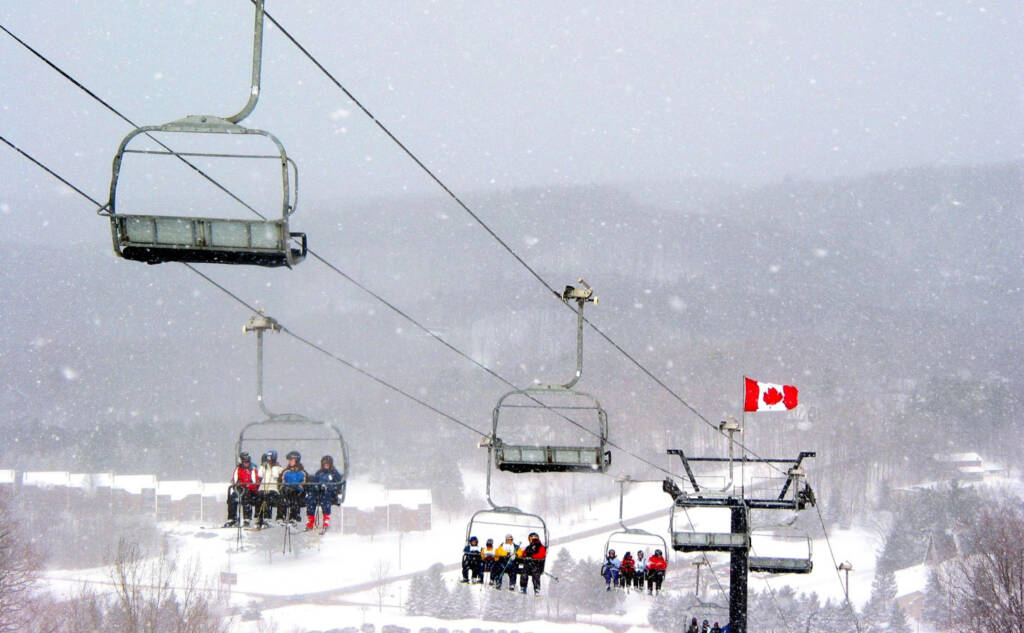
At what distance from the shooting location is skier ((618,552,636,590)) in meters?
19.1

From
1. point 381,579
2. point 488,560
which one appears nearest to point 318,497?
point 488,560

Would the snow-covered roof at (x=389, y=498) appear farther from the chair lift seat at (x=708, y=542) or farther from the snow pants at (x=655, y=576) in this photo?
the chair lift seat at (x=708, y=542)

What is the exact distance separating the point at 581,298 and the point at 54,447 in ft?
457

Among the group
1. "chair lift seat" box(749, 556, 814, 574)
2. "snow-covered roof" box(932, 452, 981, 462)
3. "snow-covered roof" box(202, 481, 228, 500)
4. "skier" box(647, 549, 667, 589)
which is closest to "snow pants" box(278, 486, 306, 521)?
"skier" box(647, 549, 667, 589)

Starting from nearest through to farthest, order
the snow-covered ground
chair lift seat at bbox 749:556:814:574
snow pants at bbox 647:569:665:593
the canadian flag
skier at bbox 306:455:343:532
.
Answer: skier at bbox 306:455:343:532, snow pants at bbox 647:569:665:593, chair lift seat at bbox 749:556:814:574, the canadian flag, the snow-covered ground

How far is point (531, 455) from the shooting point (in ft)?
46.8

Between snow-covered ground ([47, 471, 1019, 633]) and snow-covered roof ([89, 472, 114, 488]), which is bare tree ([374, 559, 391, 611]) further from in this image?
snow-covered roof ([89, 472, 114, 488])

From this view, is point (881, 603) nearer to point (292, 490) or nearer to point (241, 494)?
point (292, 490)

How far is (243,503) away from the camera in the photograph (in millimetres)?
15039

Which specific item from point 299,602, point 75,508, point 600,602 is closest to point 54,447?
point 75,508

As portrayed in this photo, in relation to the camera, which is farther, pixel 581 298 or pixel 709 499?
pixel 709 499

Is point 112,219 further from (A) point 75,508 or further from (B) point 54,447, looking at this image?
(B) point 54,447

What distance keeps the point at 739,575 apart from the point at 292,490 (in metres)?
10.5

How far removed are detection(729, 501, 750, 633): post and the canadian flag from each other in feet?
11.1
